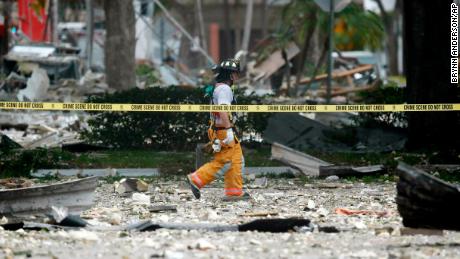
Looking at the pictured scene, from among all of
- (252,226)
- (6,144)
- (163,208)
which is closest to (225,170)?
(163,208)

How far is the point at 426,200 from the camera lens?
1052 centimetres

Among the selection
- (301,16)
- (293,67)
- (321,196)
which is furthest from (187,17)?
(321,196)

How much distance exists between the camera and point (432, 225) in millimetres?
10680

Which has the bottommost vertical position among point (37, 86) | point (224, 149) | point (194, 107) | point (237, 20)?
point (224, 149)

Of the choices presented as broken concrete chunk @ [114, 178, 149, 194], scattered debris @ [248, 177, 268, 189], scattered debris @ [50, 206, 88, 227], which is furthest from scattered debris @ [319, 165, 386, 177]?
scattered debris @ [50, 206, 88, 227]

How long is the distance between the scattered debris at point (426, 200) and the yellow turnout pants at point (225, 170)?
10.5 ft

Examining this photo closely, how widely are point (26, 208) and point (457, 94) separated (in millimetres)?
8367

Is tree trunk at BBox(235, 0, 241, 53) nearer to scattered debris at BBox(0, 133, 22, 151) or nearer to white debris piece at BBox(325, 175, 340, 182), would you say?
scattered debris at BBox(0, 133, 22, 151)

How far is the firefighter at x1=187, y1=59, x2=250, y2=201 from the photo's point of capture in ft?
44.5

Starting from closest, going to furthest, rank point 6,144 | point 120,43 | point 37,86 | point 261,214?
point 261,214 → point 6,144 → point 37,86 → point 120,43

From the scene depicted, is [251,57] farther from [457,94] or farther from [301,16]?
[457,94]

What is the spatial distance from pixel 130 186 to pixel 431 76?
5546 mm

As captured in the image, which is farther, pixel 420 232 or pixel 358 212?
pixel 358 212

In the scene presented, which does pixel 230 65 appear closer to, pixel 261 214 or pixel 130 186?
pixel 130 186
